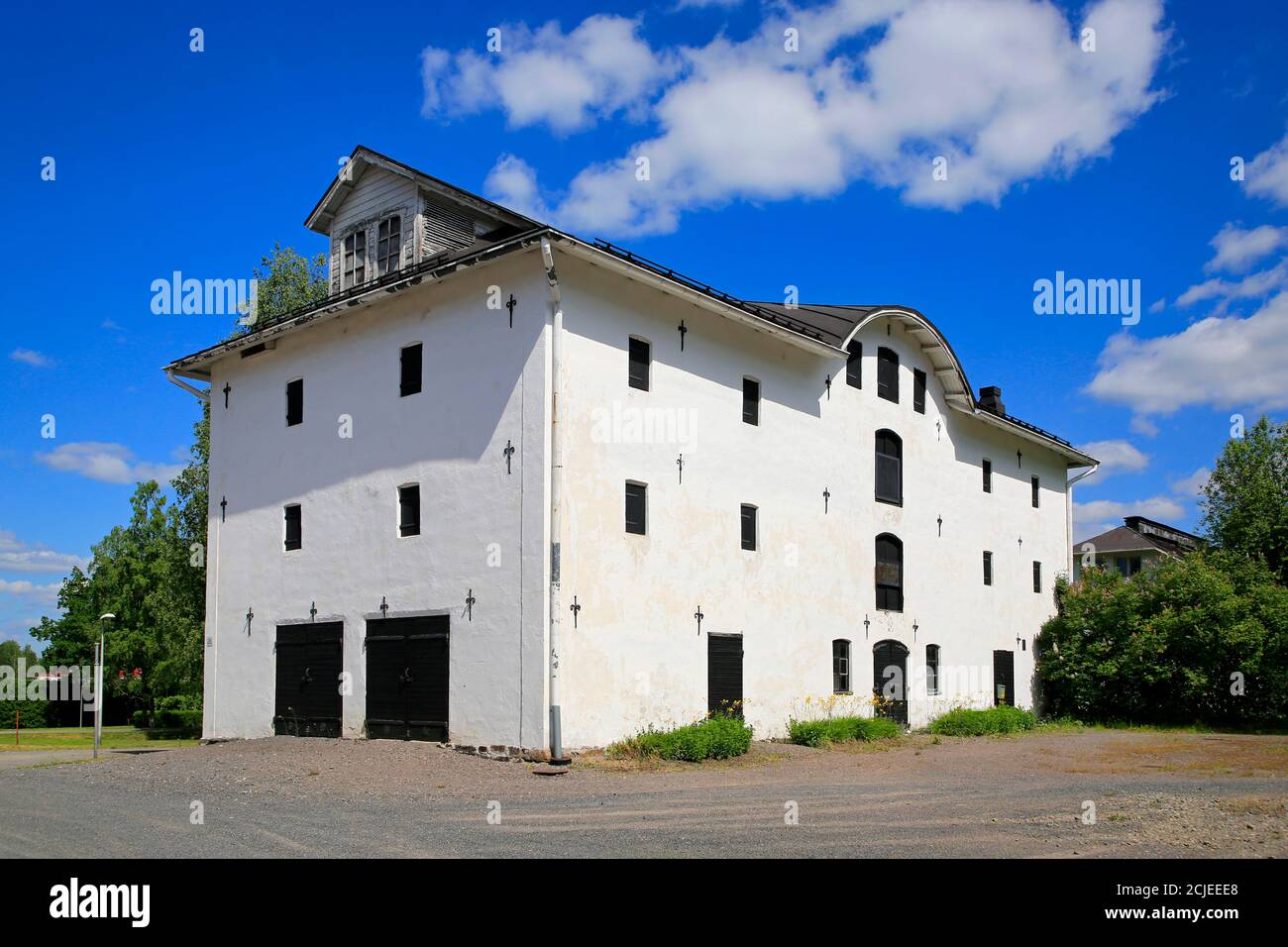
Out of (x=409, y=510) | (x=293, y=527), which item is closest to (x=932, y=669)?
(x=409, y=510)

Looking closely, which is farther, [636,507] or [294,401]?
[294,401]

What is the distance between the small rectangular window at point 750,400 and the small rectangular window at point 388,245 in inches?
289

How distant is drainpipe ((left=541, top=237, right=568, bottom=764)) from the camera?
16.8 metres

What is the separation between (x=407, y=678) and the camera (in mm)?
19047

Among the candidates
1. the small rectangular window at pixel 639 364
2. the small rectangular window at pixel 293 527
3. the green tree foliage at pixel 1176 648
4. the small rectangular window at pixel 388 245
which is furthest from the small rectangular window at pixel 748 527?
the green tree foliage at pixel 1176 648

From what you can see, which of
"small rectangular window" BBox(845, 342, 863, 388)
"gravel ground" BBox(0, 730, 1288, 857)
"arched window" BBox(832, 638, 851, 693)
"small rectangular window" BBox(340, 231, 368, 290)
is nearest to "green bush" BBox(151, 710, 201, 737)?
"gravel ground" BBox(0, 730, 1288, 857)

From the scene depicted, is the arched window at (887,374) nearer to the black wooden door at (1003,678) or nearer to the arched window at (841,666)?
the arched window at (841,666)

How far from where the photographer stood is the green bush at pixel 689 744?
17.5 meters

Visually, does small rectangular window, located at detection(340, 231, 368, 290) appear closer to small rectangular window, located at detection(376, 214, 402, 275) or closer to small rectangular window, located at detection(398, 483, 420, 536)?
small rectangular window, located at detection(376, 214, 402, 275)

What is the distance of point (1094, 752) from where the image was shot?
2047cm

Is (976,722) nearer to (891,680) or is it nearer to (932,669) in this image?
(932,669)

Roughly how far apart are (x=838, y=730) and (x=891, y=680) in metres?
4.67
